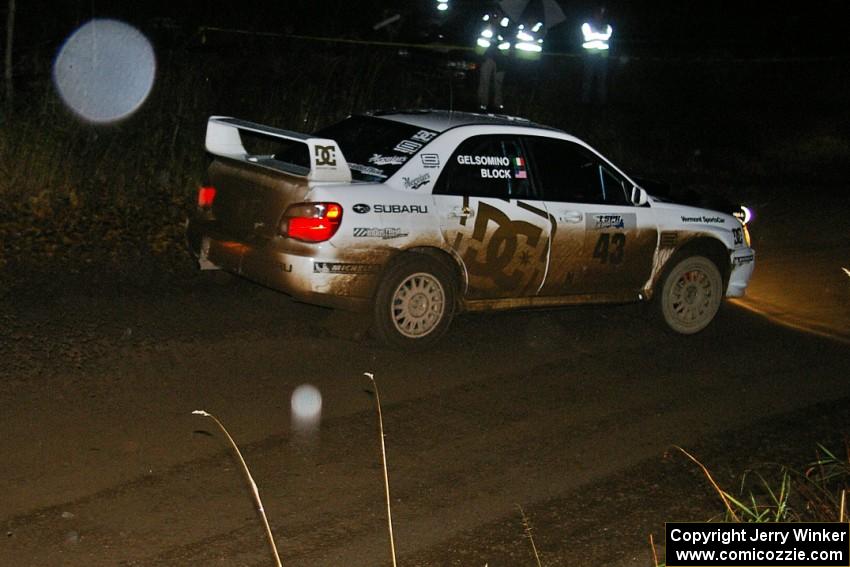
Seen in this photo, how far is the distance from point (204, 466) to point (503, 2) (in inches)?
583

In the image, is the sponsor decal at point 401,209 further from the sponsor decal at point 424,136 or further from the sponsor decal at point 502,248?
the sponsor decal at point 424,136

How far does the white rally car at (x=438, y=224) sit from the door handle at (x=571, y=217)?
0.01 meters

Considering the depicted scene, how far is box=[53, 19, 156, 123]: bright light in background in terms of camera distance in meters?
12.8

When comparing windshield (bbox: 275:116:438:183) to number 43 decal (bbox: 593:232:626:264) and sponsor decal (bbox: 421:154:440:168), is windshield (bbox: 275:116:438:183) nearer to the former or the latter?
sponsor decal (bbox: 421:154:440:168)

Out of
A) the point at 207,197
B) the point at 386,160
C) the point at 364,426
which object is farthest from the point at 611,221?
the point at 364,426

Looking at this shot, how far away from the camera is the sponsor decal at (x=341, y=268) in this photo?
7719mm

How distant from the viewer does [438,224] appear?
26.8 feet

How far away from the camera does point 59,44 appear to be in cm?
1456

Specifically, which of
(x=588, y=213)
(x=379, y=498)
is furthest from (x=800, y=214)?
(x=379, y=498)

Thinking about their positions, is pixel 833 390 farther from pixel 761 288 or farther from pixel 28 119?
pixel 28 119

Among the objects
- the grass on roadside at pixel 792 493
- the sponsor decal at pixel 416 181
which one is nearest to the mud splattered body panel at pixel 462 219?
the sponsor decal at pixel 416 181

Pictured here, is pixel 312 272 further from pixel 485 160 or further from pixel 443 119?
pixel 443 119

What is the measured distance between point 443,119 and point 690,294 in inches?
102

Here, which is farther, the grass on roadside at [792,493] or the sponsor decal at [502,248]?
the sponsor decal at [502,248]
